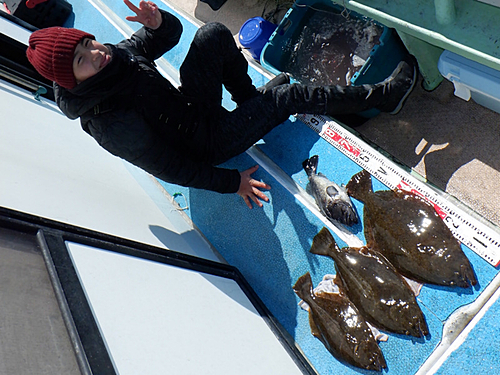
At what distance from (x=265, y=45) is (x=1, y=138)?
174 centimetres

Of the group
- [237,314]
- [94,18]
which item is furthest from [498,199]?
[94,18]

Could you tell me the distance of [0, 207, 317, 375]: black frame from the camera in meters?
1.10

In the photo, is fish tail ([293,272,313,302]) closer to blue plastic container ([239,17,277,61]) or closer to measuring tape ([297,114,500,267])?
measuring tape ([297,114,500,267])

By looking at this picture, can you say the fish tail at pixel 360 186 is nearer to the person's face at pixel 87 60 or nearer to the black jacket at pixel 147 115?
the black jacket at pixel 147 115

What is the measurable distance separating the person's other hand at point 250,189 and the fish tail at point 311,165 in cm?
25

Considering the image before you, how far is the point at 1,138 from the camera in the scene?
70.8 inches

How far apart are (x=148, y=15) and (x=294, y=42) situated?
1.08m

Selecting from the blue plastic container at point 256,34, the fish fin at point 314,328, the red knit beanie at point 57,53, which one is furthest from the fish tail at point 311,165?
the red knit beanie at point 57,53

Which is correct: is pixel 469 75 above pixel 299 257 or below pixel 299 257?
above

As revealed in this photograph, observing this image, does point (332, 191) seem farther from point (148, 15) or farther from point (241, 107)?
point (148, 15)

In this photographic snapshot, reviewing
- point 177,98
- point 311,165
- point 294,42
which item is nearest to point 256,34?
point 294,42

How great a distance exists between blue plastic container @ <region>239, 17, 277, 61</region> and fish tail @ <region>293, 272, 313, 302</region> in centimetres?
172

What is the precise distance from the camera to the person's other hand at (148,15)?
1.97 metres

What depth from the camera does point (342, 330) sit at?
1.79m
